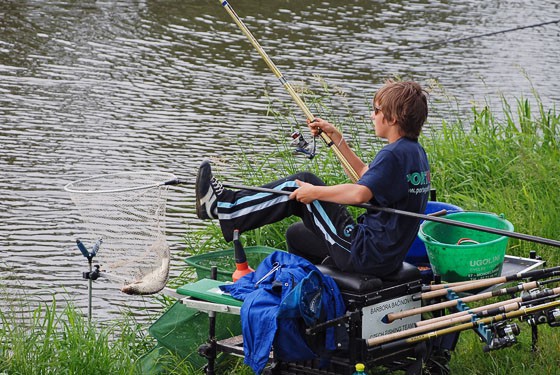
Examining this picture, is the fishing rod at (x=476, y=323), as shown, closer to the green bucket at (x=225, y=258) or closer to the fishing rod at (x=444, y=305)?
the fishing rod at (x=444, y=305)

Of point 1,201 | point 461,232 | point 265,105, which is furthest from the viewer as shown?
point 265,105

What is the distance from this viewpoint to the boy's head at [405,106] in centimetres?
420

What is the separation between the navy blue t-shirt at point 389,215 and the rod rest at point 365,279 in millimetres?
33

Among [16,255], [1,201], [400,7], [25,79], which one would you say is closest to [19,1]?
[25,79]

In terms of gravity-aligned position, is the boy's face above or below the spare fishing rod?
above

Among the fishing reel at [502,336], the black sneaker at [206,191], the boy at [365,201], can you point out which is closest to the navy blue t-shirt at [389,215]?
the boy at [365,201]

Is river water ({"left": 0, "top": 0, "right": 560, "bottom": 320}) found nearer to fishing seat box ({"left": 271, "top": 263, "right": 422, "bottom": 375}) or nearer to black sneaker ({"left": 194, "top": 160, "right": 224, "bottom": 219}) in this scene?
black sneaker ({"left": 194, "top": 160, "right": 224, "bottom": 219})

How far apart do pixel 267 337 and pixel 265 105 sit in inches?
262

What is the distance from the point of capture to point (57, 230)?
7.14 m

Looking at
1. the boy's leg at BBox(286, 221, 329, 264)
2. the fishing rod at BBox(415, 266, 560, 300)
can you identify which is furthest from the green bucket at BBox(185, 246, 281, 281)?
the fishing rod at BBox(415, 266, 560, 300)

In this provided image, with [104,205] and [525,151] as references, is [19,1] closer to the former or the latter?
[525,151]

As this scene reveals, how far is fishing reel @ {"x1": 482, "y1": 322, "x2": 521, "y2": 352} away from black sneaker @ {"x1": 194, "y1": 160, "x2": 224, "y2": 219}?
1.21 metres

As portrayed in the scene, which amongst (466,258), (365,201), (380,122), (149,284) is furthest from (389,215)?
(149,284)

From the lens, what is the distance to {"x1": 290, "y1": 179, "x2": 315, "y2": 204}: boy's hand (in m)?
4.18
